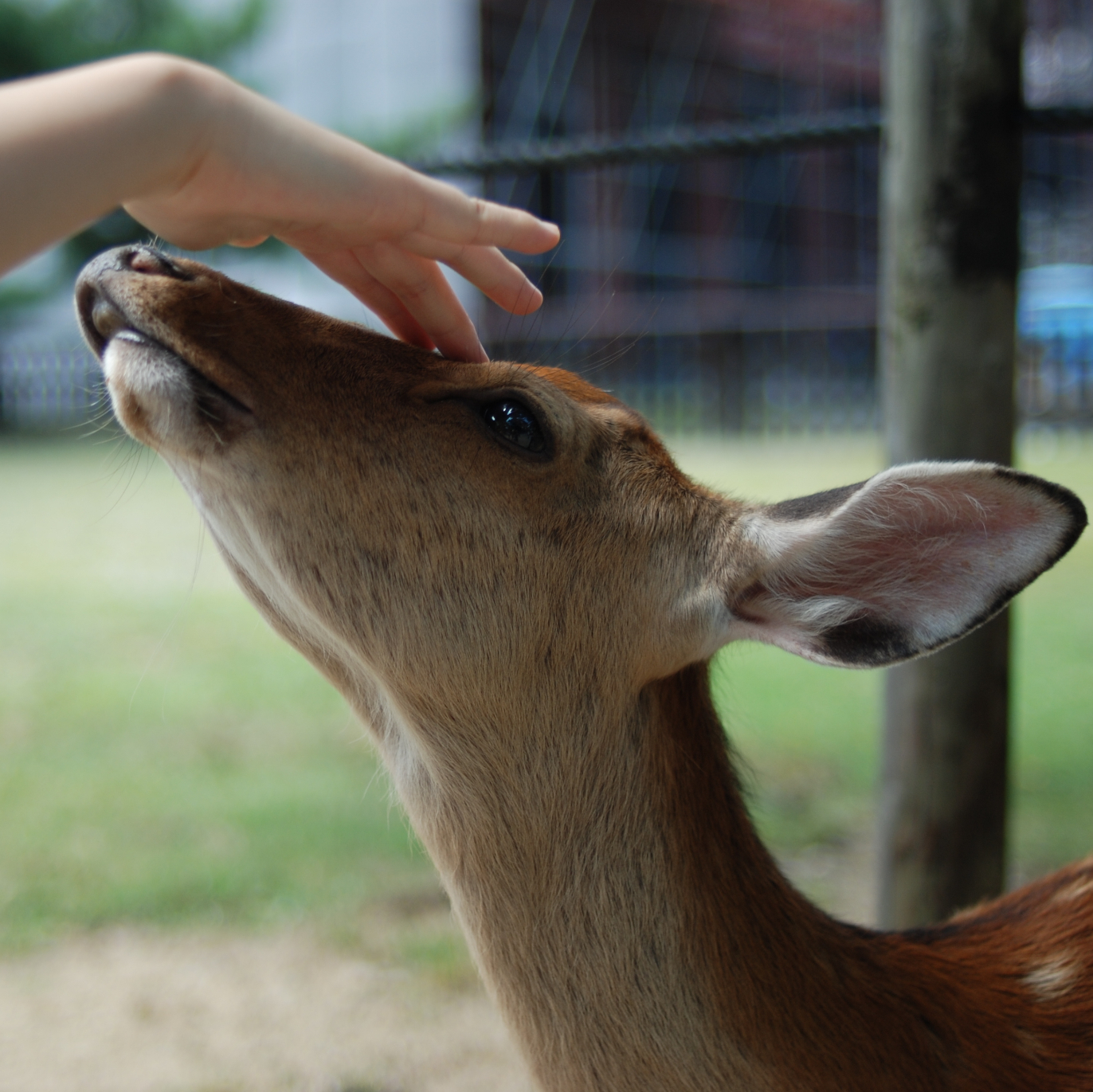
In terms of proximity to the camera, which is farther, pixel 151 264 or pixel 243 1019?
pixel 243 1019

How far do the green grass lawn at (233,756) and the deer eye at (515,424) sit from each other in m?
0.58

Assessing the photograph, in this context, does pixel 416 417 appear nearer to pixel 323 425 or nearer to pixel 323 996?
pixel 323 425

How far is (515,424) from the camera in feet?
5.78

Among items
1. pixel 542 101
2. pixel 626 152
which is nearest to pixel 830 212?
pixel 542 101

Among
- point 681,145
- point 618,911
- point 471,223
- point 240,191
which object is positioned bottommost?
point 618,911

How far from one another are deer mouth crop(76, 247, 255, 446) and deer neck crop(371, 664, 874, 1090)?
0.66 meters

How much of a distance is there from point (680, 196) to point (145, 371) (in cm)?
1577

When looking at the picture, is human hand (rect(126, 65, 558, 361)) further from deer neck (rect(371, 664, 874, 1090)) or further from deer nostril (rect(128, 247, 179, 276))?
deer neck (rect(371, 664, 874, 1090))

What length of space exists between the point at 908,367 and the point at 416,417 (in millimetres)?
1385

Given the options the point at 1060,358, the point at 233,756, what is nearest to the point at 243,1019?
the point at 233,756

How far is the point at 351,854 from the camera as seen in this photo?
380 centimetres

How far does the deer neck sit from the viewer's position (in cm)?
167

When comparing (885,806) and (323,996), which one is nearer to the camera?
(885,806)

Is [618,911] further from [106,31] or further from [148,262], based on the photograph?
[106,31]
